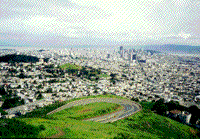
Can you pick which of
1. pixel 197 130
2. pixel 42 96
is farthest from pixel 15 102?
pixel 197 130

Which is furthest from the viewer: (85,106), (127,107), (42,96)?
(42,96)

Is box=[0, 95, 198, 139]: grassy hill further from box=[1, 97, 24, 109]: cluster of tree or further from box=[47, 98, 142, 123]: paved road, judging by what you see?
box=[1, 97, 24, 109]: cluster of tree

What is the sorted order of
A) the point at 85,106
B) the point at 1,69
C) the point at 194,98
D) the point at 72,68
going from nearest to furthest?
the point at 85,106, the point at 194,98, the point at 1,69, the point at 72,68

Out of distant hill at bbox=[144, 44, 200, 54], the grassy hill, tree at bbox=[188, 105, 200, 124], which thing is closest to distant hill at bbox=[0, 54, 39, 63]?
the grassy hill

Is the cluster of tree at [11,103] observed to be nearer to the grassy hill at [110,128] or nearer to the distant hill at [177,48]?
the grassy hill at [110,128]

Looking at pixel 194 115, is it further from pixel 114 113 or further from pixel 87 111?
pixel 87 111

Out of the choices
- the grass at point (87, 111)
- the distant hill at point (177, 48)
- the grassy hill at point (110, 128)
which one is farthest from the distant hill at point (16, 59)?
the distant hill at point (177, 48)

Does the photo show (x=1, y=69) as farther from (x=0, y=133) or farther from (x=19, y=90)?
(x=0, y=133)
